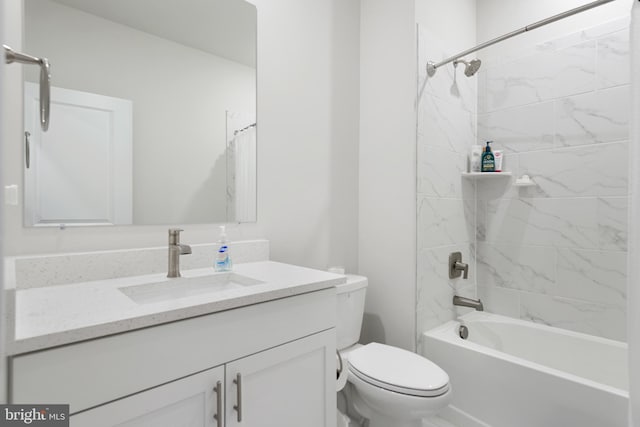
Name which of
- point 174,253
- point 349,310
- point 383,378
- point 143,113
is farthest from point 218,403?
point 143,113

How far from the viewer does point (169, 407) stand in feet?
2.64

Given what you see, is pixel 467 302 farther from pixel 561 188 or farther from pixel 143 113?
pixel 143 113

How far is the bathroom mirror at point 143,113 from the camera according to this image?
1.10m

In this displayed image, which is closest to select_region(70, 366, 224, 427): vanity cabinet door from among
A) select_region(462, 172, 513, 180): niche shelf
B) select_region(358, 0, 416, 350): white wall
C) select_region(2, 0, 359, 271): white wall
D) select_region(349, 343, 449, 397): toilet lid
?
select_region(2, 0, 359, 271): white wall

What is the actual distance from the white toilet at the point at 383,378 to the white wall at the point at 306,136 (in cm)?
33

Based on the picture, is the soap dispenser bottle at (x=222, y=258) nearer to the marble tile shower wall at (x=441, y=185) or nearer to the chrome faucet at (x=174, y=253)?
the chrome faucet at (x=174, y=253)

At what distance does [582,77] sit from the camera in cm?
192

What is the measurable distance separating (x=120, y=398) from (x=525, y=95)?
2529 millimetres

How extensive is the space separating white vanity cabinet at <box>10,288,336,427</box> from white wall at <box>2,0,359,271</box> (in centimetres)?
60

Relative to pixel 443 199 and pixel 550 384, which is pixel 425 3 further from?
pixel 550 384

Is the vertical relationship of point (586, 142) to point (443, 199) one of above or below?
above

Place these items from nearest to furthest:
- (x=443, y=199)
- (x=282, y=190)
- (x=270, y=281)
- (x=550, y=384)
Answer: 1. (x=270, y=281)
2. (x=550, y=384)
3. (x=282, y=190)
4. (x=443, y=199)

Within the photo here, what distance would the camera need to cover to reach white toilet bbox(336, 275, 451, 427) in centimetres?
133

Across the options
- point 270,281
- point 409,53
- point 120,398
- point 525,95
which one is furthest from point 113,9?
point 525,95
